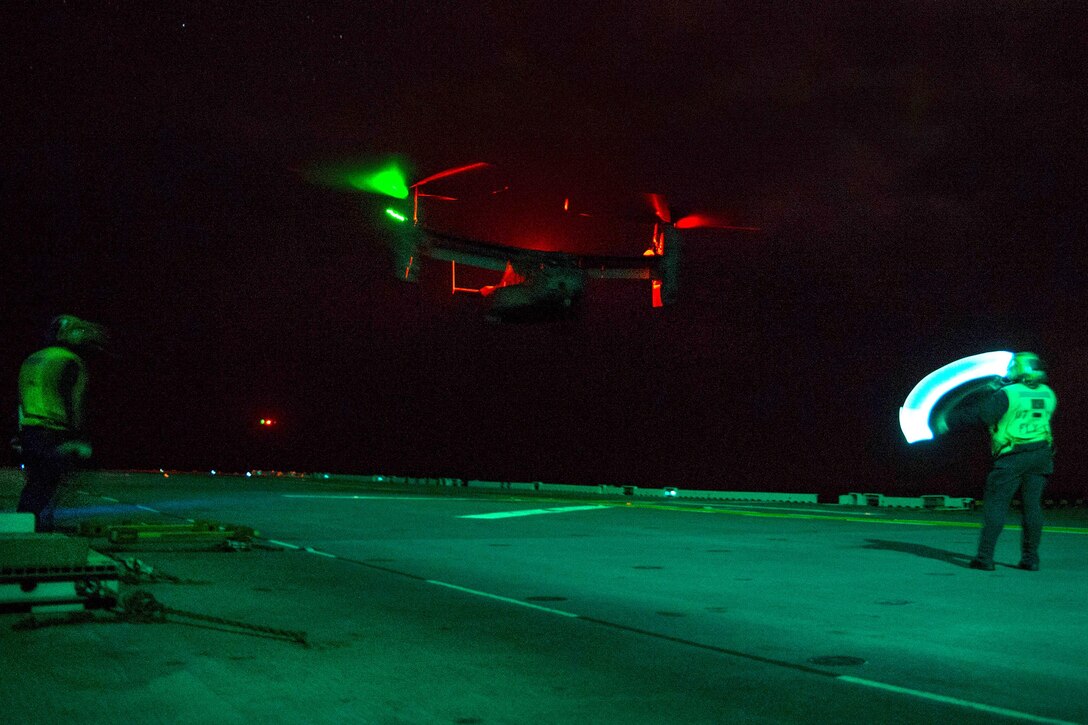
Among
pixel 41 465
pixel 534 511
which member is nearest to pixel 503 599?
pixel 41 465

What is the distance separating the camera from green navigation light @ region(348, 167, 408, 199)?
112 feet

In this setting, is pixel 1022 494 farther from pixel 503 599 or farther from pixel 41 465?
pixel 41 465

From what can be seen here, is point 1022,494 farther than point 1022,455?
Yes

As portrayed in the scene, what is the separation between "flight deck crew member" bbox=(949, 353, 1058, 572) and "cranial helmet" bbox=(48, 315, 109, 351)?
9382 mm

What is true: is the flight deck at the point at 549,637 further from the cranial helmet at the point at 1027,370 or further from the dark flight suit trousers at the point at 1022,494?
the cranial helmet at the point at 1027,370

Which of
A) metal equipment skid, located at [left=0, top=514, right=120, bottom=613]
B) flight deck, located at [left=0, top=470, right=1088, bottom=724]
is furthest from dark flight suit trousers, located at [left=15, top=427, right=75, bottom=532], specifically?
metal equipment skid, located at [left=0, top=514, right=120, bottom=613]

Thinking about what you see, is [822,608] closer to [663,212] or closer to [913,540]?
[913,540]

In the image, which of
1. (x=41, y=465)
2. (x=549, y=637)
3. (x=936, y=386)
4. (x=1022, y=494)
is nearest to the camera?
(x=549, y=637)

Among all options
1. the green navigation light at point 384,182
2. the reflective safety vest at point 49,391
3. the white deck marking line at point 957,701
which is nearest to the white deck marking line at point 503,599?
the white deck marking line at point 957,701

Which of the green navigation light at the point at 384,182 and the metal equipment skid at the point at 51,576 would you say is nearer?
the metal equipment skid at the point at 51,576

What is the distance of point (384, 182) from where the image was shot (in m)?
34.4

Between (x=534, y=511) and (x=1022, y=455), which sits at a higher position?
(x=1022, y=455)

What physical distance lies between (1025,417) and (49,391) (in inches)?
396

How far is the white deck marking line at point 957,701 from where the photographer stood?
4.70 meters
